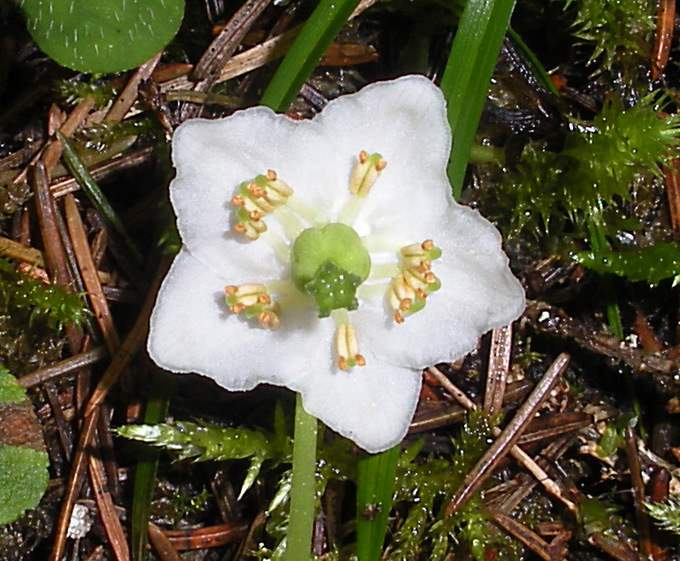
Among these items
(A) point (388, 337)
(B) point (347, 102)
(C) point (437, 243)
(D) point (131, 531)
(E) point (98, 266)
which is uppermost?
(B) point (347, 102)

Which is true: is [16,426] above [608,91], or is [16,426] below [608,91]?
below

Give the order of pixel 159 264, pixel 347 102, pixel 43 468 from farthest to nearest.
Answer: pixel 159 264
pixel 43 468
pixel 347 102

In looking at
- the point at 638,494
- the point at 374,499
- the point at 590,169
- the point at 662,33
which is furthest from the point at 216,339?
the point at 662,33

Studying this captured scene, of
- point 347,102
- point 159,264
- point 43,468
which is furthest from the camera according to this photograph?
point 159,264

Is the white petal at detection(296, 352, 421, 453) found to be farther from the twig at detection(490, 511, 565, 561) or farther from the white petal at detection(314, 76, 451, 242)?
the twig at detection(490, 511, 565, 561)

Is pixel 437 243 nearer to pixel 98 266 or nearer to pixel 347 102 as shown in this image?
pixel 347 102

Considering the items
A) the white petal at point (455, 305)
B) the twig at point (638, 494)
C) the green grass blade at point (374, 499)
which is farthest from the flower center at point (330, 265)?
the twig at point (638, 494)

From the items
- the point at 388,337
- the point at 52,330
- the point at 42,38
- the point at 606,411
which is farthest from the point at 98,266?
the point at 606,411

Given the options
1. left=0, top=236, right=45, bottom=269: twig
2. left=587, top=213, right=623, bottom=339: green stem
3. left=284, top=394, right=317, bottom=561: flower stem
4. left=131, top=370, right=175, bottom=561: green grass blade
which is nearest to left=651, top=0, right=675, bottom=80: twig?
left=587, top=213, right=623, bottom=339: green stem
